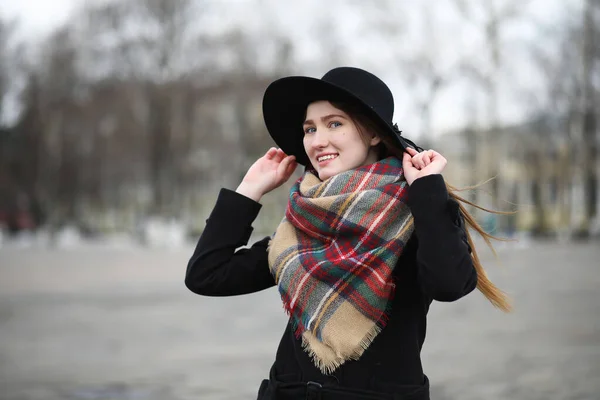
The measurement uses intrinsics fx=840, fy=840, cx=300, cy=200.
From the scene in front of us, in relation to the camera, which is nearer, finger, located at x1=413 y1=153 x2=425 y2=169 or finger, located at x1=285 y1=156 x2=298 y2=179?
Result: finger, located at x1=413 y1=153 x2=425 y2=169

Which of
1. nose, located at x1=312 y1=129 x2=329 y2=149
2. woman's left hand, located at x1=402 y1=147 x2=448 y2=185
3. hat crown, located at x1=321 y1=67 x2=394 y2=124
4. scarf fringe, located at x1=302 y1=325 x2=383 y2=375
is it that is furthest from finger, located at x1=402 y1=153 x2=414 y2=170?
scarf fringe, located at x1=302 y1=325 x2=383 y2=375

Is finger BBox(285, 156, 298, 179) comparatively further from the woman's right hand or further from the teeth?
the teeth

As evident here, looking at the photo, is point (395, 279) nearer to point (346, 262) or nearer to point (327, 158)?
point (346, 262)

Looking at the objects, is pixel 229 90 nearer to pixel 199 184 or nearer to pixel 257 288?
pixel 199 184

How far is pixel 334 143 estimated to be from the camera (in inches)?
90.1

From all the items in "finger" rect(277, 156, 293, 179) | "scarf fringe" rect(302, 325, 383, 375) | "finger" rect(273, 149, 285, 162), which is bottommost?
"scarf fringe" rect(302, 325, 383, 375)

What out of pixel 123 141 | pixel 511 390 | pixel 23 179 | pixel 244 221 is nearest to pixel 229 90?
pixel 123 141

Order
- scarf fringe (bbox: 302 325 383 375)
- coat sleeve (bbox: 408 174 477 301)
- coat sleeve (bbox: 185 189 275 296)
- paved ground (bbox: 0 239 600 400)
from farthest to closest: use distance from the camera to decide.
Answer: paved ground (bbox: 0 239 600 400), coat sleeve (bbox: 185 189 275 296), scarf fringe (bbox: 302 325 383 375), coat sleeve (bbox: 408 174 477 301)

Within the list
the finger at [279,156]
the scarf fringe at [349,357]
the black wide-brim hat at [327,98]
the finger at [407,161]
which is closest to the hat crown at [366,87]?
the black wide-brim hat at [327,98]

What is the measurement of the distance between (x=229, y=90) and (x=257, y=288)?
36238mm

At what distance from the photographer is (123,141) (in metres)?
44.1

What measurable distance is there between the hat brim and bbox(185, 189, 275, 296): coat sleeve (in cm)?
23

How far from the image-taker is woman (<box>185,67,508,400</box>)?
82.9 inches

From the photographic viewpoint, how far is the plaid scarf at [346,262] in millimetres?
2125
